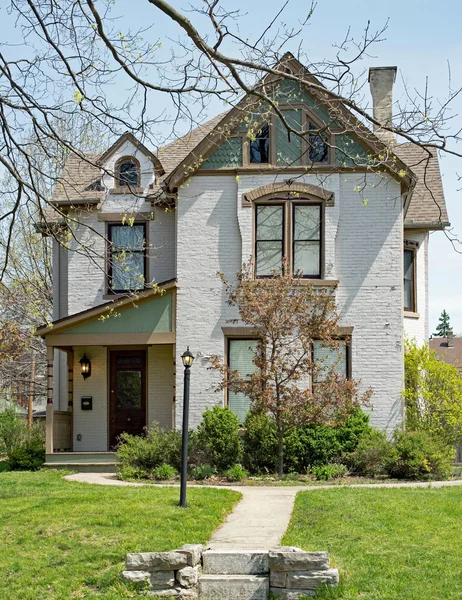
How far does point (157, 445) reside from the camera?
1894 cm

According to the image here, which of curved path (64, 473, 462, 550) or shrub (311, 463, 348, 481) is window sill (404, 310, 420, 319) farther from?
curved path (64, 473, 462, 550)

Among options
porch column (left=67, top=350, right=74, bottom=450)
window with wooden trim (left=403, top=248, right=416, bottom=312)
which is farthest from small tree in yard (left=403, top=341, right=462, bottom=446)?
porch column (left=67, top=350, right=74, bottom=450)

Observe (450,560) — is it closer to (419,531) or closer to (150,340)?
(419,531)

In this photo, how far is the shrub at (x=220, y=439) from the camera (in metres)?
19.0

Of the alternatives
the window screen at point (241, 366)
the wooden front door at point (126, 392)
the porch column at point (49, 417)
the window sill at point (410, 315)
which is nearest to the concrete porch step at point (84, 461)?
the porch column at point (49, 417)

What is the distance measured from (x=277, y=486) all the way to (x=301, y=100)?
896 cm

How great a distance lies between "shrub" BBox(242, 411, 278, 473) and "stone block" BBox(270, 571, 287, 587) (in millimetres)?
8812

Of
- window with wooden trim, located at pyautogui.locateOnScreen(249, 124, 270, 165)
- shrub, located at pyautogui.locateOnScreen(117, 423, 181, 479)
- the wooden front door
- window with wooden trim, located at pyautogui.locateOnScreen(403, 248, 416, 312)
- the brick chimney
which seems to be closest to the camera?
shrub, located at pyautogui.locateOnScreen(117, 423, 181, 479)

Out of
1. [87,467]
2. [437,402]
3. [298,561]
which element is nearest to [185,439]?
[298,561]

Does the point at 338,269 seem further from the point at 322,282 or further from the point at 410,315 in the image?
the point at 410,315

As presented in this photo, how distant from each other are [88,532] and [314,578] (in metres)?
3.32

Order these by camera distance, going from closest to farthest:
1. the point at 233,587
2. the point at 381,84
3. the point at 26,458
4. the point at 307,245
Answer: the point at 233,587
the point at 307,245
the point at 26,458
the point at 381,84

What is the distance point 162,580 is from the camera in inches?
397

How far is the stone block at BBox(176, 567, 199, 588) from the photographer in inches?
395
